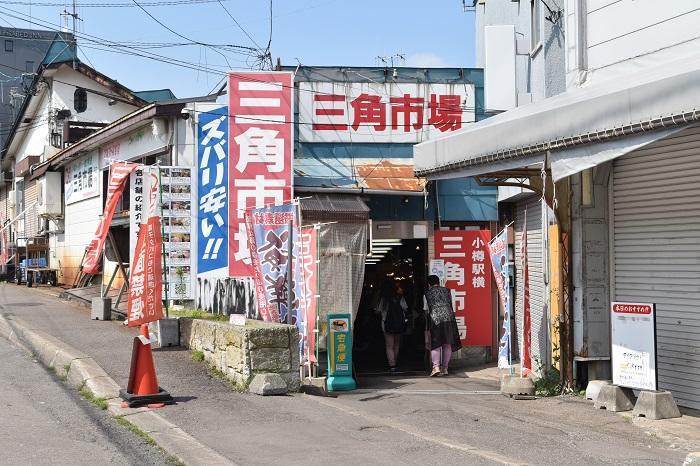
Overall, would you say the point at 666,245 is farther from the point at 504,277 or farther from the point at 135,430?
the point at 135,430

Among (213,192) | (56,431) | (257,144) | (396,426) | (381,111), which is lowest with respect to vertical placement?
(396,426)

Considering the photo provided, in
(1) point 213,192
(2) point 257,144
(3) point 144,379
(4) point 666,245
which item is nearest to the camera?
(3) point 144,379

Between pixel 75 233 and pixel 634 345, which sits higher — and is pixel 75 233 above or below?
above

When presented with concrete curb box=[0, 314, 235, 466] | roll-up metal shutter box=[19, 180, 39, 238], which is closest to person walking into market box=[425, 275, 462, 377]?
concrete curb box=[0, 314, 235, 466]

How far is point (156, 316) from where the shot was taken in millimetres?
11734

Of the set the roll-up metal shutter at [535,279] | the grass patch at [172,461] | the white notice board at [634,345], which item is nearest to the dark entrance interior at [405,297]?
the roll-up metal shutter at [535,279]

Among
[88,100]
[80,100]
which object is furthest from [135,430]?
[88,100]

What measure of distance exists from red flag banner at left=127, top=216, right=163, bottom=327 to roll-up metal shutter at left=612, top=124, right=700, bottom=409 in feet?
21.9

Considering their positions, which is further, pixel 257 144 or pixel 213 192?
pixel 213 192

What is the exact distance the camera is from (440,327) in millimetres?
13883

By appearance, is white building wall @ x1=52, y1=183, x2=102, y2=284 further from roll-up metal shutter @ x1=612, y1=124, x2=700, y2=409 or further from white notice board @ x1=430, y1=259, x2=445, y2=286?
roll-up metal shutter @ x1=612, y1=124, x2=700, y2=409

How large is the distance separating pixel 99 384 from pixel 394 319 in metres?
6.09

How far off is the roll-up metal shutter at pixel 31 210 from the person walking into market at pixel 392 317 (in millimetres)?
21666

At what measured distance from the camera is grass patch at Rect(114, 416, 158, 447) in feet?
24.8
